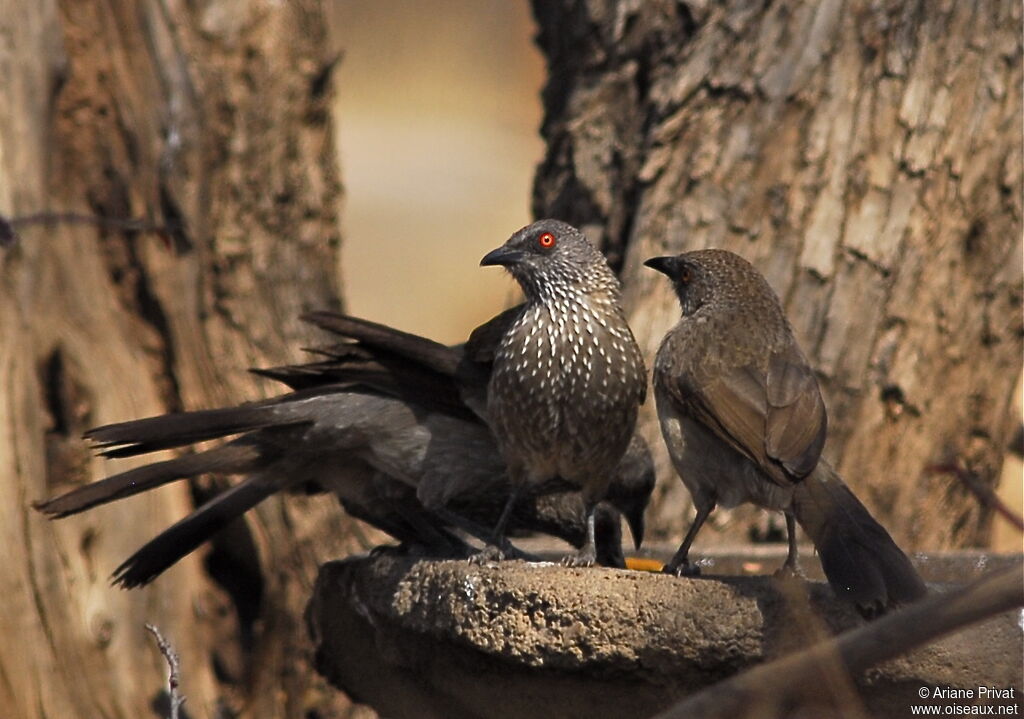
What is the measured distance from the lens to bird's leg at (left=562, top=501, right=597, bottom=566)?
11.8 ft

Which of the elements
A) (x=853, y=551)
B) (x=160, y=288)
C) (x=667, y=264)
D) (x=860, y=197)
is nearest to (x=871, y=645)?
(x=853, y=551)

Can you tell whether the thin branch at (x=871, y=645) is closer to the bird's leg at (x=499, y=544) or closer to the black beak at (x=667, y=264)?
the bird's leg at (x=499, y=544)

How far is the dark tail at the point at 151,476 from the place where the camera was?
4.20 meters

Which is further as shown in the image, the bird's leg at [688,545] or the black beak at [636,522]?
the black beak at [636,522]

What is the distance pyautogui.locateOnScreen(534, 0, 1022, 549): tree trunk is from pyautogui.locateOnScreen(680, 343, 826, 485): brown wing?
163cm

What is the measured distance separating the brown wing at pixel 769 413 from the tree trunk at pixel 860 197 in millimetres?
1633

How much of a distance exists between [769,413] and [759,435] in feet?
0.24

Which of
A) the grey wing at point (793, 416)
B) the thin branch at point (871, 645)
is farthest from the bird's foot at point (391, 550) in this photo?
the thin branch at point (871, 645)

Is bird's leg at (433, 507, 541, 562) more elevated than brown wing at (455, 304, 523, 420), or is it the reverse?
brown wing at (455, 304, 523, 420)

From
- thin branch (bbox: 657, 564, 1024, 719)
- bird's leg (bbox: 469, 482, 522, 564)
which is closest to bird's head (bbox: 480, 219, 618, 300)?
bird's leg (bbox: 469, 482, 522, 564)

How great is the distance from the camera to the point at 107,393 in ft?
18.3

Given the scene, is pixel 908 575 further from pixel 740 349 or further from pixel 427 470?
pixel 427 470

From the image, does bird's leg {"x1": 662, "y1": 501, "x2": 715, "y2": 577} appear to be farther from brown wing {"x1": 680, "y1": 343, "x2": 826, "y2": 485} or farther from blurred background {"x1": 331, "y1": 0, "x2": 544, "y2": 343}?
blurred background {"x1": 331, "y1": 0, "x2": 544, "y2": 343}

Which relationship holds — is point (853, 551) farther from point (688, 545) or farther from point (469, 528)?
point (469, 528)
